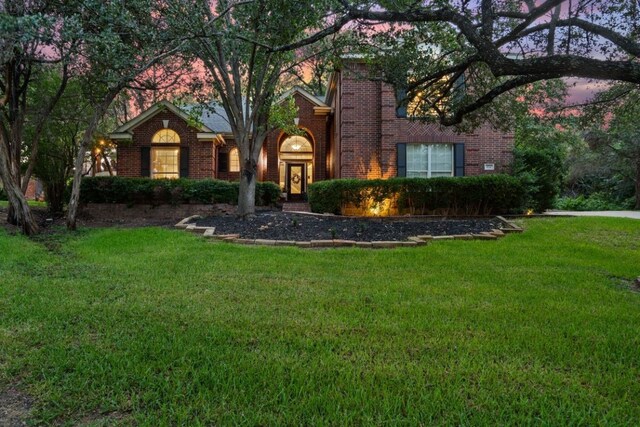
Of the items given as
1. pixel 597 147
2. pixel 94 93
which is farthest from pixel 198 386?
pixel 597 147

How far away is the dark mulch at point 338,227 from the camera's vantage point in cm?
812

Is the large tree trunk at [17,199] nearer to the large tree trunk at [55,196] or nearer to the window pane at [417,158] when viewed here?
the large tree trunk at [55,196]

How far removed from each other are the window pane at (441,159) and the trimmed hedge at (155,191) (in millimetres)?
7421

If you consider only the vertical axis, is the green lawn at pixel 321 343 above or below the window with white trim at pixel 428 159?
below

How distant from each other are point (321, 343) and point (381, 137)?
1227 cm

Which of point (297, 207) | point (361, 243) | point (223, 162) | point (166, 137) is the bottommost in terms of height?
point (361, 243)

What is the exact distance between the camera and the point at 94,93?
11.7m

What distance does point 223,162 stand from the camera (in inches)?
745

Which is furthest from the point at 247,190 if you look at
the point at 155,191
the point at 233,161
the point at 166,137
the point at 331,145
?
the point at 233,161

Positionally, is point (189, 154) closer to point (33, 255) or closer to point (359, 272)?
point (33, 255)

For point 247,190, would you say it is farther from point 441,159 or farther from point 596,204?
point 596,204

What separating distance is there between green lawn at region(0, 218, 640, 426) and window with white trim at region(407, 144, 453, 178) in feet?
29.6

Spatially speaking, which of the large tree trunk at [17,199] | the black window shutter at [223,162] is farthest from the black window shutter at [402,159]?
the large tree trunk at [17,199]

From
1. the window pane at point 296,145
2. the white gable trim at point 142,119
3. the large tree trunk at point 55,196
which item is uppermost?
the white gable trim at point 142,119
